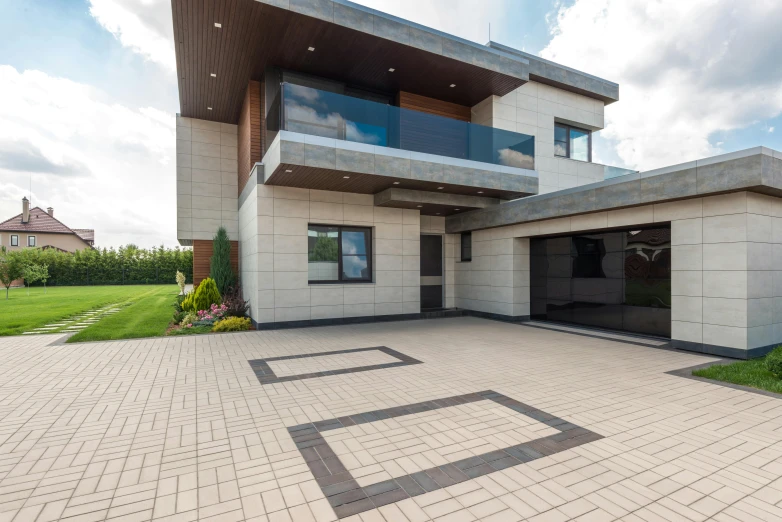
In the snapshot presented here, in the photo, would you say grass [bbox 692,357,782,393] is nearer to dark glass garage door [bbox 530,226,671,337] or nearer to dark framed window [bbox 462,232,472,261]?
dark glass garage door [bbox 530,226,671,337]

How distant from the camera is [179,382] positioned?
6.00 metres

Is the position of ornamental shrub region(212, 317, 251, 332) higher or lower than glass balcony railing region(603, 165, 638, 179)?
lower

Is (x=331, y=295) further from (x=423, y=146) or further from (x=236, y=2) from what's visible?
(x=236, y=2)

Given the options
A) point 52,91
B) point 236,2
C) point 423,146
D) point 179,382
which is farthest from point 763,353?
point 52,91

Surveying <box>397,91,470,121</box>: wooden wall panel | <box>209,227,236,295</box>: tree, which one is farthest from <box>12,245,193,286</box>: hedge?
<box>397,91,470,121</box>: wooden wall panel

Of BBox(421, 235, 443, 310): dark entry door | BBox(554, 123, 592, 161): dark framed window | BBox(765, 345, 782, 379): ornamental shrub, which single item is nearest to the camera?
BBox(765, 345, 782, 379): ornamental shrub

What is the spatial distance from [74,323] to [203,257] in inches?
188

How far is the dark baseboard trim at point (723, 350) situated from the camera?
7.45 metres

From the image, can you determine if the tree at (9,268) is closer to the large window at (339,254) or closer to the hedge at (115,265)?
the hedge at (115,265)

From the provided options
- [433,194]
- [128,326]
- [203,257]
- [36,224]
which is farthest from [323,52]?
[36,224]

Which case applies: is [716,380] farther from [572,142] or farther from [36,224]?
[36,224]

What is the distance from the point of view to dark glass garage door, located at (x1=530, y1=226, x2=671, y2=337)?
9.59 m

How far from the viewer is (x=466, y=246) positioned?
15266 millimetres

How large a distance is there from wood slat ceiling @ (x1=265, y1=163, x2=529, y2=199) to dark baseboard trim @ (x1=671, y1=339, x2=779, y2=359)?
6.19 m
